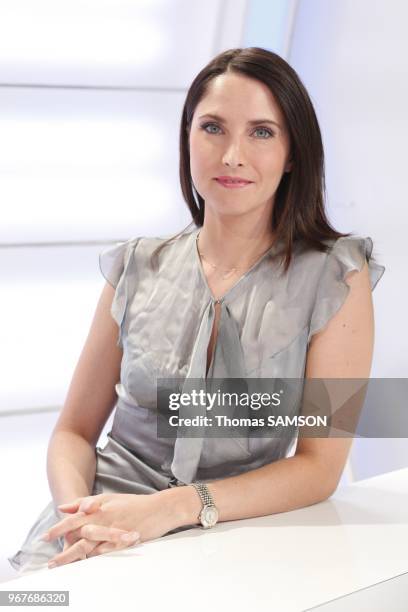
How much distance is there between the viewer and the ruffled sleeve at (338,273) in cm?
203

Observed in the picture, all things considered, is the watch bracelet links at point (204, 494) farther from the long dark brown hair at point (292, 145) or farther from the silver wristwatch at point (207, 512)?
the long dark brown hair at point (292, 145)

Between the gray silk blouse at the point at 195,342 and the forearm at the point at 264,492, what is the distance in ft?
0.47

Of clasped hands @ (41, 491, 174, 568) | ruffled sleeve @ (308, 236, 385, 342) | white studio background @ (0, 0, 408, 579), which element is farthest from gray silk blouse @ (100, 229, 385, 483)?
white studio background @ (0, 0, 408, 579)

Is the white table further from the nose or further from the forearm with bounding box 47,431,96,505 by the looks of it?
the nose

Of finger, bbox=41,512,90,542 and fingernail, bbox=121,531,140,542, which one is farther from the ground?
fingernail, bbox=121,531,140,542

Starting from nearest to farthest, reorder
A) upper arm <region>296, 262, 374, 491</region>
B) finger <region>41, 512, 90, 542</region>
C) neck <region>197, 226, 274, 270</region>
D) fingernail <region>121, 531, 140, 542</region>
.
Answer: fingernail <region>121, 531, 140, 542</region> → finger <region>41, 512, 90, 542</region> → upper arm <region>296, 262, 374, 491</region> → neck <region>197, 226, 274, 270</region>

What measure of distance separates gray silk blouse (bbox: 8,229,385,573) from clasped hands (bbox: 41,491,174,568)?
25 cm

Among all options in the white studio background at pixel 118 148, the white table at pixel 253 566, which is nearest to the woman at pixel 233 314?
the white table at pixel 253 566

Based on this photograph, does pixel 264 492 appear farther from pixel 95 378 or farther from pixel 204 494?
pixel 95 378

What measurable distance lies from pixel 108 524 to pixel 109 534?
0.07 metres

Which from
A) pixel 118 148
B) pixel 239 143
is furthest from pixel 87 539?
pixel 118 148

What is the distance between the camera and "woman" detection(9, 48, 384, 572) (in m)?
2.02

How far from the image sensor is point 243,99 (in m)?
2.08

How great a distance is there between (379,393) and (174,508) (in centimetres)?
138
